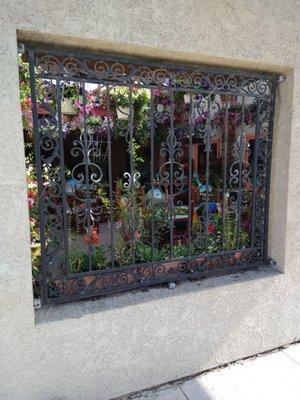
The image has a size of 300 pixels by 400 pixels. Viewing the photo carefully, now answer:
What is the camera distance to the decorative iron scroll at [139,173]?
6.37 feet

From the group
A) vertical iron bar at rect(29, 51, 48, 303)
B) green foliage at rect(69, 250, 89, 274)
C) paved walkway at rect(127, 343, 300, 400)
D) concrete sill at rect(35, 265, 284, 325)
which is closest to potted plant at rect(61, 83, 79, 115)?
vertical iron bar at rect(29, 51, 48, 303)

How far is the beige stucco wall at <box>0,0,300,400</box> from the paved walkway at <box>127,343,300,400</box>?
89 mm

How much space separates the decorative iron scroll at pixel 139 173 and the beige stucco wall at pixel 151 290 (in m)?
0.11

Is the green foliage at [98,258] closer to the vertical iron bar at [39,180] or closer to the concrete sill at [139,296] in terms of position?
the concrete sill at [139,296]

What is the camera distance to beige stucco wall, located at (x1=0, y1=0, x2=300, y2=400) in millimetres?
1742

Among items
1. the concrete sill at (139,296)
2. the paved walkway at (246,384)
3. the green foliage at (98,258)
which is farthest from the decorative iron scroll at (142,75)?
the paved walkway at (246,384)

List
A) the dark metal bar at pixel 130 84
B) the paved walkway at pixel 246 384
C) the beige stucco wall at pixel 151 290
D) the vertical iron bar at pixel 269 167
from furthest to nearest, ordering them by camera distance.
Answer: the vertical iron bar at pixel 269 167 < the paved walkway at pixel 246 384 < the dark metal bar at pixel 130 84 < the beige stucco wall at pixel 151 290

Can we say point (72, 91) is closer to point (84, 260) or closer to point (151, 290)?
point (84, 260)

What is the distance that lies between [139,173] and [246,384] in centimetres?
179

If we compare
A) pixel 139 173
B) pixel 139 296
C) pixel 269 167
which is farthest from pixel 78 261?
pixel 269 167

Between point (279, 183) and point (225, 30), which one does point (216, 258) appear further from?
point (225, 30)

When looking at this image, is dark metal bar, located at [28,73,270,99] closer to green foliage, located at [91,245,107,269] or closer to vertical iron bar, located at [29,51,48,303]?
vertical iron bar, located at [29,51,48,303]

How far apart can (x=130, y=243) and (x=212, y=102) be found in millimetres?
1287

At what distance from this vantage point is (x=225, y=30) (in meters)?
2.12
